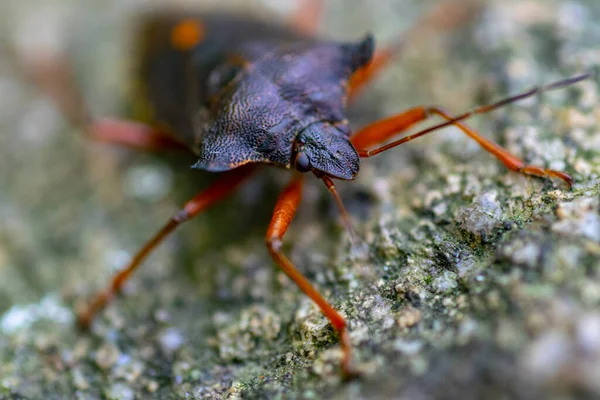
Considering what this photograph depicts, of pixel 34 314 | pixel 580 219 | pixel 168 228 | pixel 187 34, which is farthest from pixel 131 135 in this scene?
pixel 580 219

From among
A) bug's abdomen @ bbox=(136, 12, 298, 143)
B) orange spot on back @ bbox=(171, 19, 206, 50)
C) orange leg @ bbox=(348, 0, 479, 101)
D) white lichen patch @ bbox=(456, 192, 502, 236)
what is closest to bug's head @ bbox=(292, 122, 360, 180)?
white lichen patch @ bbox=(456, 192, 502, 236)

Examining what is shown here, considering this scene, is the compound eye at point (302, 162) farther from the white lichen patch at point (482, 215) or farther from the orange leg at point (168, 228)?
the white lichen patch at point (482, 215)

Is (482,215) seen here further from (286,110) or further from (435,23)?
(435,23)

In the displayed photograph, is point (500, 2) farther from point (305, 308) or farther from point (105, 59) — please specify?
point (105, 59)

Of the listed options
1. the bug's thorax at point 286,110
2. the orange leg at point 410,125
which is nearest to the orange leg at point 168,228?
the bug's thorax at point 286,110

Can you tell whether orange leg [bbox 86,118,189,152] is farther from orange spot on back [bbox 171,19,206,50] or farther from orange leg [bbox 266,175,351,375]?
orange leg [bbox 266,175,351,375]

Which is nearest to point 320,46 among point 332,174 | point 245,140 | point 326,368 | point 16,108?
→ point 245,140
